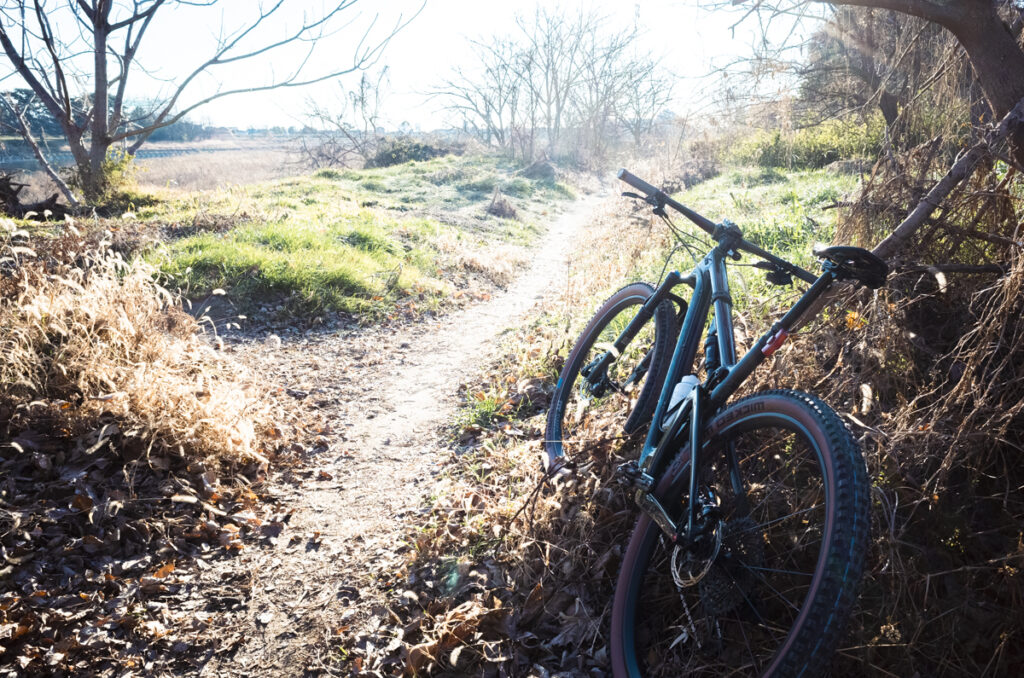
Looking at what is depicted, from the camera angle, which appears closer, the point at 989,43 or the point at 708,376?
the point at 708,376

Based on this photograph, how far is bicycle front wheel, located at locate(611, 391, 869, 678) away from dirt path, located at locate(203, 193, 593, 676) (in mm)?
1468

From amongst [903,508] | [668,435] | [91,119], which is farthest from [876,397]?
[91,119]

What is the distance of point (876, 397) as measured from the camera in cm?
266

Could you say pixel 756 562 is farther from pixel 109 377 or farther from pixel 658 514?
pixel 109 377

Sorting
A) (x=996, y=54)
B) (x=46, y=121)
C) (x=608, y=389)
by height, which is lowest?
(x=608, y=389)

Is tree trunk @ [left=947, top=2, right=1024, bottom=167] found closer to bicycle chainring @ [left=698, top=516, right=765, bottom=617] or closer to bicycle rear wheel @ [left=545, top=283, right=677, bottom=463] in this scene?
bicycle rear wheel @ [left=545, top=283, right=677, bottom=463]

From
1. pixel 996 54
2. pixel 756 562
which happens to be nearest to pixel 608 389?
pixel 756 562

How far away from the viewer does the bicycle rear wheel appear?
10.1 feet

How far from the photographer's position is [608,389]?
12.3 ft

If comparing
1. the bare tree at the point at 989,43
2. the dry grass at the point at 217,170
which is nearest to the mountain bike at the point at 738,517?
the bare tree at the point at 989,43

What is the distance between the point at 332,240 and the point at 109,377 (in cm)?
534

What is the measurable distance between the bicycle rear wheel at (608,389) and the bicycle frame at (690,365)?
0.23 m

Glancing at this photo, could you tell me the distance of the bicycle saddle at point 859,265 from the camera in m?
1.90

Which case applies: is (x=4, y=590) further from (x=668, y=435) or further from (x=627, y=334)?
(x=627, y=334)
